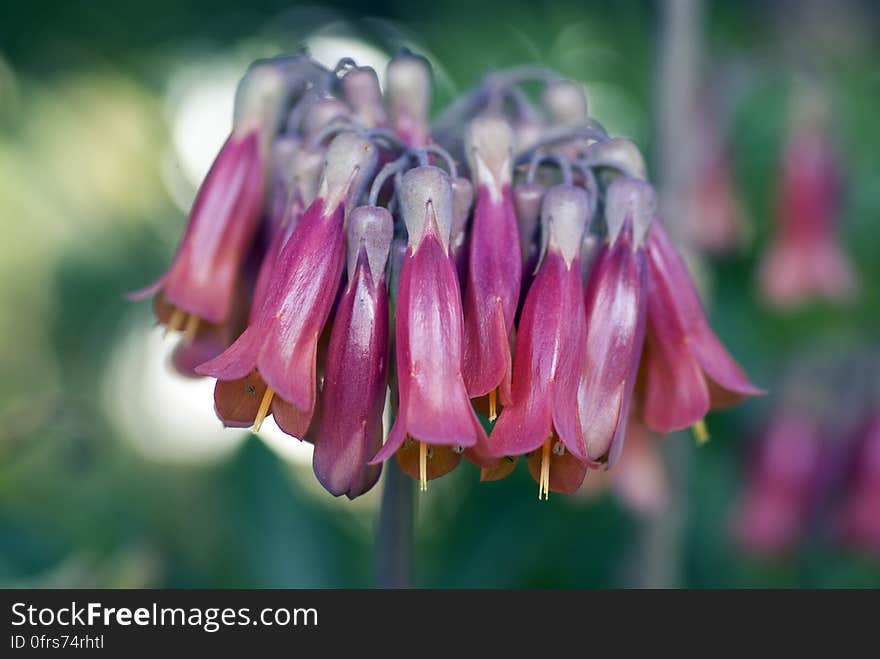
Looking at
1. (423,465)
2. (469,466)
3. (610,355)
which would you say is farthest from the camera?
(469,466)

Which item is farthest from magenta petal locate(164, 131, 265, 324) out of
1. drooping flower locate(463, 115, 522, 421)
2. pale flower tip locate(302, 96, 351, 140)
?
drooping flower locate(463, 115, 522, 421)

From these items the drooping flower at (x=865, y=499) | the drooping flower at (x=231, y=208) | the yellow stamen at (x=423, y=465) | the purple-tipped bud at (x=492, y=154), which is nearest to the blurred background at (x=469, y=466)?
the drooping flower at (x=865, y=499)

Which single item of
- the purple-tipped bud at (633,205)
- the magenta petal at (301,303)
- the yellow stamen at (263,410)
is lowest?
the yellow stamen at (263,410)

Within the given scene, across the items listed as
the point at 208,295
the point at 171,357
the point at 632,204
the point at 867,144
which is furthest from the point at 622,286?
the point at 867,144

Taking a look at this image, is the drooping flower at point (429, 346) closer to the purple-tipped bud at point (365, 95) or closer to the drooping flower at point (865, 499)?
the purple-tipped bud at point (365, 95)

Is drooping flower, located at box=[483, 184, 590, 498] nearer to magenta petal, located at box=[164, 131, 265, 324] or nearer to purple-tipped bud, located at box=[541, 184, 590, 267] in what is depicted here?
purple-tipped bud, located at box=[541, 184, 590, 267]

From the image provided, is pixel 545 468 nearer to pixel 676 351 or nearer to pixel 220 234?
pixel 676 351

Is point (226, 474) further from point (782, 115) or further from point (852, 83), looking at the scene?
point (852, 83)

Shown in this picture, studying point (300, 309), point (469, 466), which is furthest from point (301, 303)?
point (469, 466)
